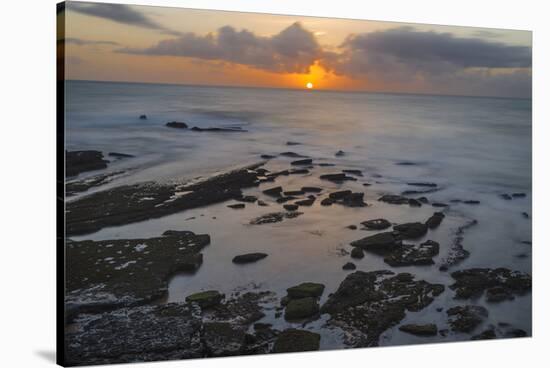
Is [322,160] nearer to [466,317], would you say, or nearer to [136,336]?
[466,317]

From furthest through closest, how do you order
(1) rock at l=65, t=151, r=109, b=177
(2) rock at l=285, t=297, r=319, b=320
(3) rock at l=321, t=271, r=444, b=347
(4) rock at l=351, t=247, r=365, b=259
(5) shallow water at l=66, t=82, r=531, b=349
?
(4) rock at l=351, t=247, r=365, b=259, (3) rock at l=321, t=271, r=444, b=347, (2) rock at l=285, t=297, r=319, b=320, (5) shallow water at l=66, t=82, r=531, b=349, (1) rock at l=65, t=151, r=109, b=177

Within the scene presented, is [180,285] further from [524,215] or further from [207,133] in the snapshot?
[524,215]

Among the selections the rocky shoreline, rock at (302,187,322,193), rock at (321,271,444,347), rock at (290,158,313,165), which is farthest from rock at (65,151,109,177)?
rock at (321,271,444,347)

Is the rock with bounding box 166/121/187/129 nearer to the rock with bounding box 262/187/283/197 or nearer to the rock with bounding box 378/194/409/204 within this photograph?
the rock with bounding box 262/187/283/197

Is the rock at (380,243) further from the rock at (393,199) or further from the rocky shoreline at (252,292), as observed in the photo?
the rock at (393,199)

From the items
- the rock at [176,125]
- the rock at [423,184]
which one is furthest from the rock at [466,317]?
the rock at [176,125]

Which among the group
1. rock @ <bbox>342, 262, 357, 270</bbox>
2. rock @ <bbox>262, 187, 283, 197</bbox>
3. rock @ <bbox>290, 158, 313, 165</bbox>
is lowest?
rock @ <bbox>342, 262, 357, 270</bbox>

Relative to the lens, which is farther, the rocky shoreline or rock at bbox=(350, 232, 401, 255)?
rock at bbox=(350, 232, 401, 255)

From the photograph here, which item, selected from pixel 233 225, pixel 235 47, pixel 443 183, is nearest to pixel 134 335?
pixel 233 225
